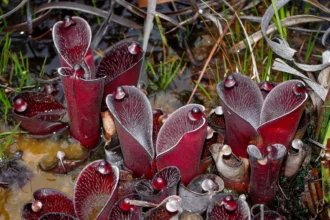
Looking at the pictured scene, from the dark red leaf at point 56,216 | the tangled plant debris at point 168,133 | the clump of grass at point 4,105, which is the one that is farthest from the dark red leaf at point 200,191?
the clump of grass at point 4,105

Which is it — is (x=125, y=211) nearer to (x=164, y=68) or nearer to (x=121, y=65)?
(x=121, y=65)

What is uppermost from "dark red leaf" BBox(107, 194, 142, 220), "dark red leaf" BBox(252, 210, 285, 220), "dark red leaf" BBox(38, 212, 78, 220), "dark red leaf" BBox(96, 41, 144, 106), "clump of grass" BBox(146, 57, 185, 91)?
"dark red leaf" BBox(96, 41, 144, 106)

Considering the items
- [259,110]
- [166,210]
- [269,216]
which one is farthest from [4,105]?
[269,216]

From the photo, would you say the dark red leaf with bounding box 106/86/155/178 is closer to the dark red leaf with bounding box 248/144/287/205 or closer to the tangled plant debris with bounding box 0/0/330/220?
the tangled plant debris with bounding box 0/0/330/220

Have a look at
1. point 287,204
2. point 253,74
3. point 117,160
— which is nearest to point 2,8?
point 117,160

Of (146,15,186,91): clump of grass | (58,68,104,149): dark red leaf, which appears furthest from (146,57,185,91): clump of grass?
(58,68,104,149): dark red leaf
